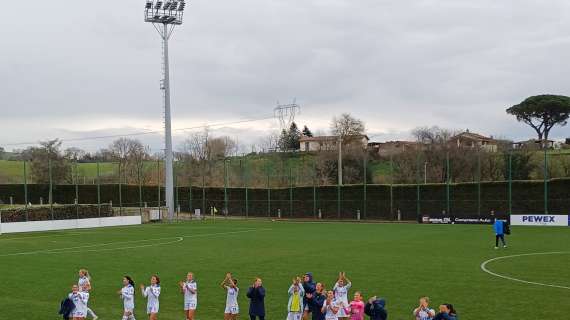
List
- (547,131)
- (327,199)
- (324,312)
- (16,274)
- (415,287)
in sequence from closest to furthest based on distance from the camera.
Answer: (324,312)
(415,287)
(16,274)
(327,199)
(547,131)

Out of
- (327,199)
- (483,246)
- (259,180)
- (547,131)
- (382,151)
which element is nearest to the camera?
(483,246)

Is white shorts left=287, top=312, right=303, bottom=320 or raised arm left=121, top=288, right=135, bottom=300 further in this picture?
raised arm left=121, top=288, right=135, bottom=300

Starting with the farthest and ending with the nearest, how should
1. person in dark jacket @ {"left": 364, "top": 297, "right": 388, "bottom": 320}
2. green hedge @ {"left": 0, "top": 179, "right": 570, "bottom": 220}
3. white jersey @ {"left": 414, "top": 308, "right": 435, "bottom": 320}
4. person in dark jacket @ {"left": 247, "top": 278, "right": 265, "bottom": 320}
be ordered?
green hedge @ {"left": 0, "top": 179, "right": 570, "bottom": 220} → person in dark jacket @ {"left": 247, "top": 278, "right": 265, "bottom": 320} → person in dark jacket @ {"left": 364, "top": 297, "right": 388, "bottom": 320} → white jersey @ {"left": 414, "top": 308, "right": 435, "bottom": 320}

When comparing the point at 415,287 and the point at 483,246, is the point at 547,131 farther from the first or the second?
the point at 415,287

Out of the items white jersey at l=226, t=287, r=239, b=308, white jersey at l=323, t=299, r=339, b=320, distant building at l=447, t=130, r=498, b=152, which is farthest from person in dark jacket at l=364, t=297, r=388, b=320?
distant building at l=447, t=130, r=498, b=152

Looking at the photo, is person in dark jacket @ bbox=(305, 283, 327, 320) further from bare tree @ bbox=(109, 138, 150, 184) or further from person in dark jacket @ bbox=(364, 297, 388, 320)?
bare tree @ bbox=(109, 138, 150, 184)

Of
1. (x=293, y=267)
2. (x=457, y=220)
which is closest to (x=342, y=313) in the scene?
(x=293, y=267)

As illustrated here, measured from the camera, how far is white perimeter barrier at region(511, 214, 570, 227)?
5653 cm

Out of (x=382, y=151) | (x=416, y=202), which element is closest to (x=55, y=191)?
(x=416, y=202)

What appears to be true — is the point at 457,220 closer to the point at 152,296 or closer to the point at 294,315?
the point at 294,315

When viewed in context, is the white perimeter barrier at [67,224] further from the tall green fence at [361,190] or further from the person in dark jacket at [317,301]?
the person in dark jacket at [317,301]

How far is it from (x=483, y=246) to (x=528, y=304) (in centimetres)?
1881

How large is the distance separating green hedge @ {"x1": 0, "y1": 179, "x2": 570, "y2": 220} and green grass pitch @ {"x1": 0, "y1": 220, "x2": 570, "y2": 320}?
53.5 ft

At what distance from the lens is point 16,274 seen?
29188mm
